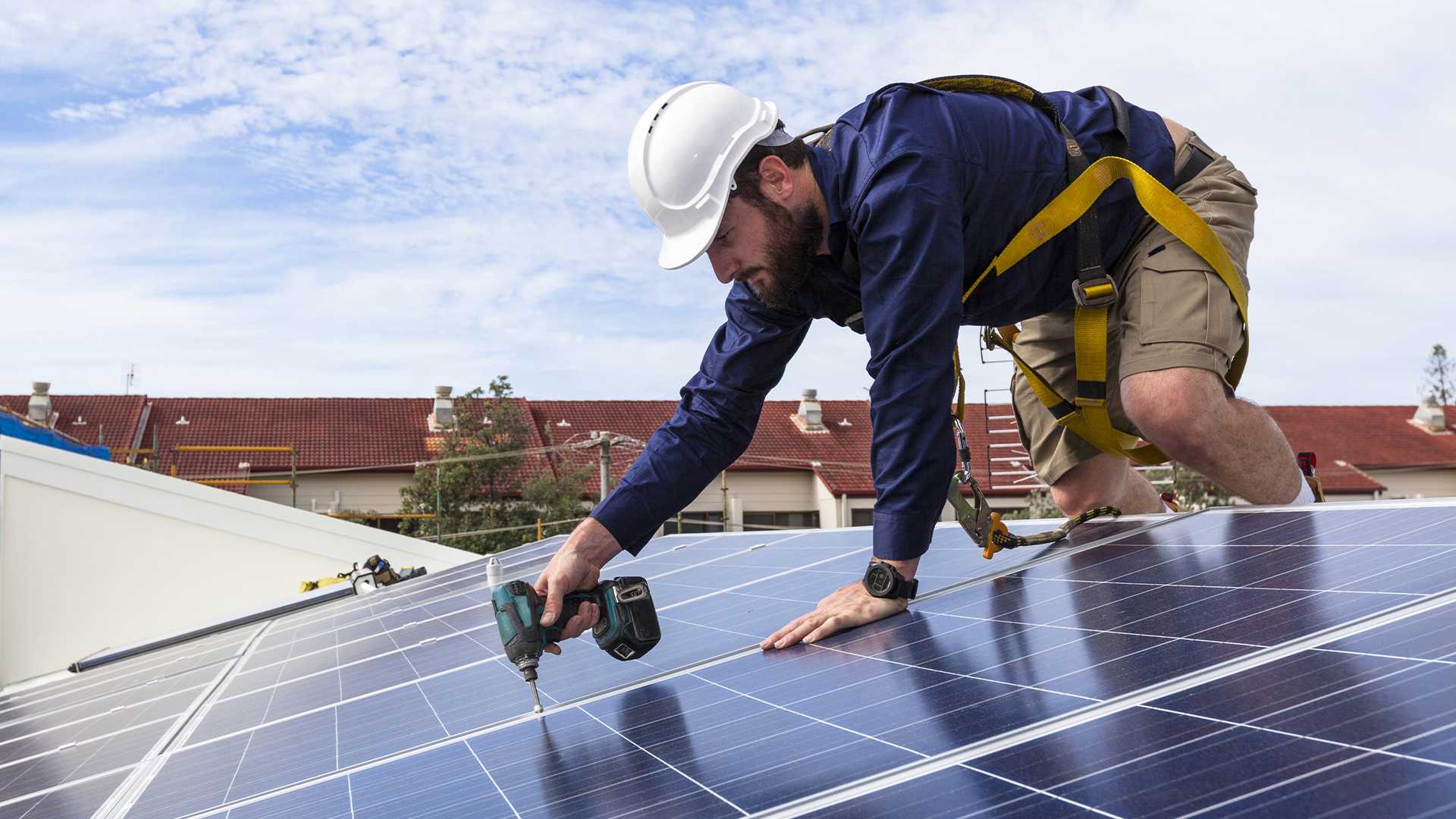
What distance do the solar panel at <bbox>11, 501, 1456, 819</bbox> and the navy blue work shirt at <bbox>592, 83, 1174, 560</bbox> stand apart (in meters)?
0.37

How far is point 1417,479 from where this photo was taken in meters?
35.6

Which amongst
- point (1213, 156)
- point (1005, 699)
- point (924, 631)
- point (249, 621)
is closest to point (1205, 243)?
point (1213, 156)

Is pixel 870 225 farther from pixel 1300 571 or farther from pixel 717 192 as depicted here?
pixel 1300 571

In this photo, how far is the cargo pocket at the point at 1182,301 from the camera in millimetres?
3092

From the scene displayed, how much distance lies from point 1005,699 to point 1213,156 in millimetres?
2558

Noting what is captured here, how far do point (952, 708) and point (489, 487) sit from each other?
88.4ft

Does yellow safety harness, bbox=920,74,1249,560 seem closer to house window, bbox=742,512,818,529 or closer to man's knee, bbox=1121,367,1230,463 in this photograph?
man's knee, bbox=1121,367,1230,463

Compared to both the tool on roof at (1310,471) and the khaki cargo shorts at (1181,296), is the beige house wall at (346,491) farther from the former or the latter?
the khaki cargo shorts at (1181,296)

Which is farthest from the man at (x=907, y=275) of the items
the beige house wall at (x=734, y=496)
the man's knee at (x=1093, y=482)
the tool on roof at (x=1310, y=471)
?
the beige house wall at (x=734, y=496)

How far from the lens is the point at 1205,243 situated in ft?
10.3

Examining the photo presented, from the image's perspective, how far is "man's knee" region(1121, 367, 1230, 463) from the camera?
3057 millimetres

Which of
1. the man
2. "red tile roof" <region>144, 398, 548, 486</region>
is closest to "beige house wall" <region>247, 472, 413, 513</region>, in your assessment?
"red tile roof" <region>144, 398, 548, 486</region>

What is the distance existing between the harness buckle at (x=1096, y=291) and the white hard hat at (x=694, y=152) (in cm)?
96

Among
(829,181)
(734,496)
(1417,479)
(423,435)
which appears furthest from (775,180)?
(1417,479)
